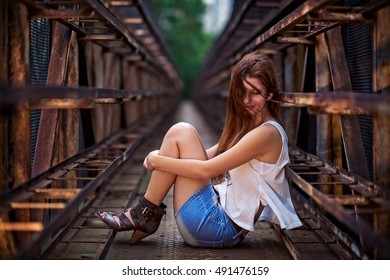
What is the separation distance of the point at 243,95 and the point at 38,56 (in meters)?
1.35

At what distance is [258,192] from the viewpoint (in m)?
3.67

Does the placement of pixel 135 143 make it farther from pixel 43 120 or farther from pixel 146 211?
pixel 146 211

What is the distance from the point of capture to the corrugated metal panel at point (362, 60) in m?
4.26

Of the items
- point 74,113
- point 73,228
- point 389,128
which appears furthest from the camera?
point 74,113

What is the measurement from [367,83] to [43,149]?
1.99 meters

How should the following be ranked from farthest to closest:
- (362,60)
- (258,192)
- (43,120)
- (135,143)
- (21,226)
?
(135,143) → (362,60) → (43,120) → (258,192) → (21,226)

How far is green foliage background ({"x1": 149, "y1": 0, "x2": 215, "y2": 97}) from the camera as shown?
45.6m

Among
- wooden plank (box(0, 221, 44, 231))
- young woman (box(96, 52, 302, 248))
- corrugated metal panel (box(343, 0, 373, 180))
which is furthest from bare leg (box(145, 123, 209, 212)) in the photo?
corrugated metal panel (box(343, 0, 373, 180))

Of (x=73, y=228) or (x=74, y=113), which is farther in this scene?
(x=74, y=113)

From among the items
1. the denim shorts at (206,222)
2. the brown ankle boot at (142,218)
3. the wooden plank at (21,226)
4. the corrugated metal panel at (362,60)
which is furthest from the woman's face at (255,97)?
the wooden plank at (21,226)

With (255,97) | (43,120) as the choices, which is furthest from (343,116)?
(43,120)

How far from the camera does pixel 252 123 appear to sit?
375 centimetres

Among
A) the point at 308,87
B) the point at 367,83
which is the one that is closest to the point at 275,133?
the point at 367,83

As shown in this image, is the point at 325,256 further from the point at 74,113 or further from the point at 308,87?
the point at 74,113
